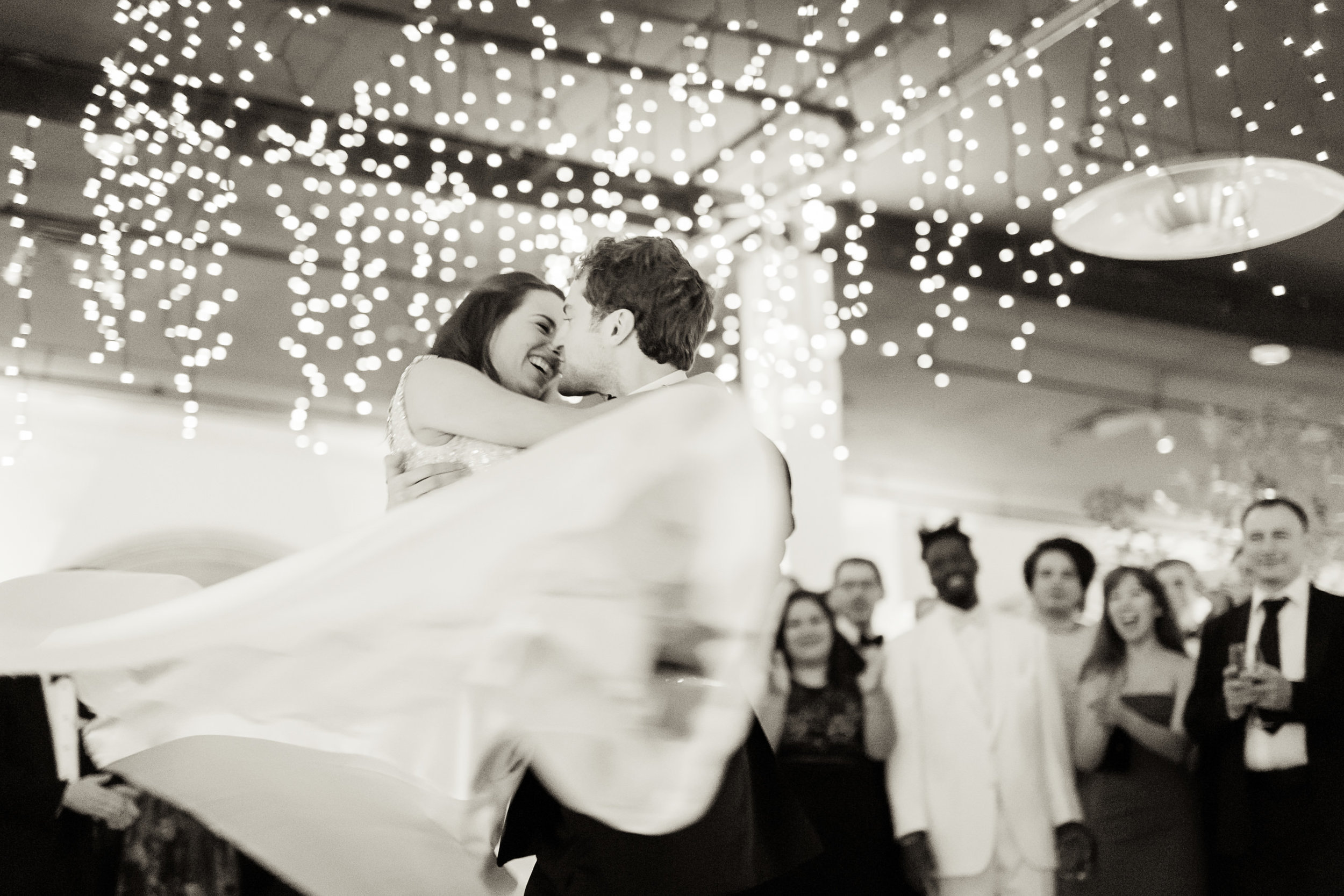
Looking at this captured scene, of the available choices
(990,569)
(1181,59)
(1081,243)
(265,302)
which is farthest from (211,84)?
(990,569)

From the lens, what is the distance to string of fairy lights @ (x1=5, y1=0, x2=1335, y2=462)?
4.65 metres

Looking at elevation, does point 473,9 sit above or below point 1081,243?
above

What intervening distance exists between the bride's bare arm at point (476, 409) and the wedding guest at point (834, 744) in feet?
6.11

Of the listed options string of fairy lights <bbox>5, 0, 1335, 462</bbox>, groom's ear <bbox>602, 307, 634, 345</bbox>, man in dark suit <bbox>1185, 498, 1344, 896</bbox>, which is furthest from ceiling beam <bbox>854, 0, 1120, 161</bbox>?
groom's ear <bbox>602, 307, 634, 345</bbox>

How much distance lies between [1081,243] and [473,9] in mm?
2179

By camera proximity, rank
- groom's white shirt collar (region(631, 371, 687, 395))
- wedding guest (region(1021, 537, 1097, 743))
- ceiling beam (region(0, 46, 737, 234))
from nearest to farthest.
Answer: groom's white shirt collar (region(631, 371, 687, 395)), wedding guest (region(1021, 537, 1097, 743)), ceiling beam (region(0, 46, 737, 234))

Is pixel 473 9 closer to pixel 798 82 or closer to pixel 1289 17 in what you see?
pixel 798 82

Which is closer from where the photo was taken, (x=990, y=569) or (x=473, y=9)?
(x=473, y=9)

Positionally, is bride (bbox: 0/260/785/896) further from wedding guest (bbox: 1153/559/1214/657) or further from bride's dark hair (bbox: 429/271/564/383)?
wedding guest (bbox: 1153/559/1214/657)

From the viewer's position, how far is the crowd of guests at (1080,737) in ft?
10.8

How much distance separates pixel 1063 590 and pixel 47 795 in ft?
9.78

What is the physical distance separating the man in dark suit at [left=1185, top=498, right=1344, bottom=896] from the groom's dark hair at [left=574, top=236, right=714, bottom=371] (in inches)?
82.2

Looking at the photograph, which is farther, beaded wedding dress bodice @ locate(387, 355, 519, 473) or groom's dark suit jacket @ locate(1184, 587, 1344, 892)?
groom's dark suit jacket @ locate(1184, 587, 1344, 892)

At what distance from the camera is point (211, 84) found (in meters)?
4.90
